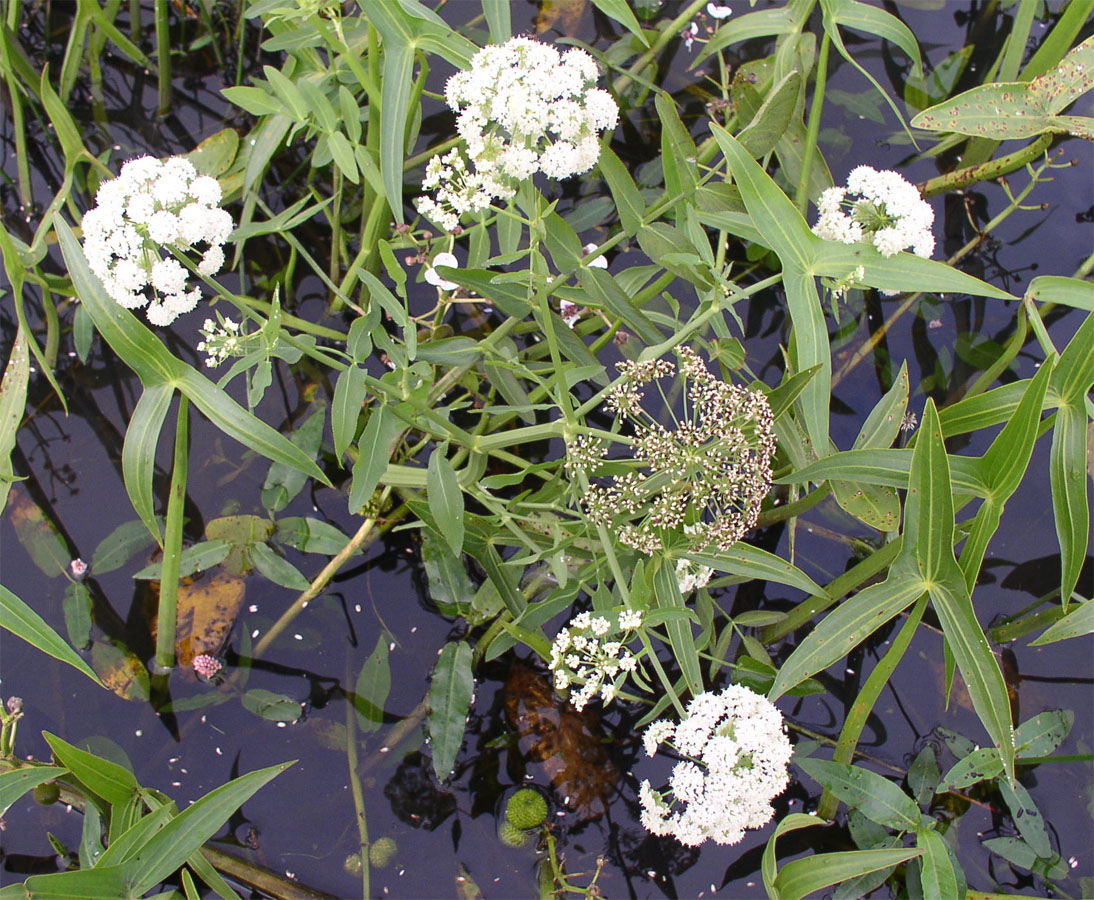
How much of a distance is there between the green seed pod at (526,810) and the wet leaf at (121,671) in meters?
1.13

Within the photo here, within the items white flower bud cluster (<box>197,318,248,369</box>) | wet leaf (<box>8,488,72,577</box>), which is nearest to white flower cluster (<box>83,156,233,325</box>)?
white flower bud cluster (<box>197,318,248,369</box>)

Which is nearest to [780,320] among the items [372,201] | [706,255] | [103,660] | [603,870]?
[706,255]

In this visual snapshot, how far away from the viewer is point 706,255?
5.72 ft

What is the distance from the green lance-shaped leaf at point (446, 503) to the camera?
1.77m

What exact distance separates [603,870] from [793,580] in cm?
111

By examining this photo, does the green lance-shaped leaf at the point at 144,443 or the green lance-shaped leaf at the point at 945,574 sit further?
the green lance-shaped leaf at the point at 144,443

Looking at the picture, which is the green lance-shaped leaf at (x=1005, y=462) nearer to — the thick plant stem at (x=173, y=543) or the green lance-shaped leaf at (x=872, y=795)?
the green lance-shaped leaf at (x=872, y=795)

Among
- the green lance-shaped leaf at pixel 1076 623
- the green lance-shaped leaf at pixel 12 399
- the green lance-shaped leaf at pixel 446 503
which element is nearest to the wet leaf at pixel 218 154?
the green lance-shaped leaf at pixel 12 399

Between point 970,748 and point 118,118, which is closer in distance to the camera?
point 970,748

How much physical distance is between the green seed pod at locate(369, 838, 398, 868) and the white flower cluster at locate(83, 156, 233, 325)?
1.58 meters

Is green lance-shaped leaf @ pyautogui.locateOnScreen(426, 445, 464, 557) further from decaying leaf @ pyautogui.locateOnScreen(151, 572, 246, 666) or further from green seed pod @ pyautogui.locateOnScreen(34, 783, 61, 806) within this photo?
green seed pod @ pyautogui.locateOnScreen(34, 783, 61, 806)

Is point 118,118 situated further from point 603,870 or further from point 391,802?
point 603,870

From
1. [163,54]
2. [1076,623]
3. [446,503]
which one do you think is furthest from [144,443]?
[1076,623]

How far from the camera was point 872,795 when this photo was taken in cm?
202
